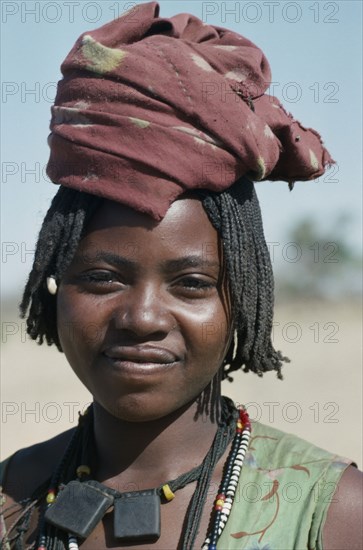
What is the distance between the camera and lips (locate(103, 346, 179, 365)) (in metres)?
2.96

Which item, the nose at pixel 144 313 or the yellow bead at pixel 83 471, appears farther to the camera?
the yellow bead at pixel 83 471

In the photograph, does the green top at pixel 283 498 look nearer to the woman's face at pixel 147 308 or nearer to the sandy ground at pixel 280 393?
the woman's face at pixel 147 308

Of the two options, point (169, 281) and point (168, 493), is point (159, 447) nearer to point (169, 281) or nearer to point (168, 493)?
point (168, 493)

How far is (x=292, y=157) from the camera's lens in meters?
3.21

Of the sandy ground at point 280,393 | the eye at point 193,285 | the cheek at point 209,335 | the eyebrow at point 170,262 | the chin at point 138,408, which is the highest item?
the eyebrow at point 170,262

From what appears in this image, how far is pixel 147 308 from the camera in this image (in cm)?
292

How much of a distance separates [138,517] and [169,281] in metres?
0.68

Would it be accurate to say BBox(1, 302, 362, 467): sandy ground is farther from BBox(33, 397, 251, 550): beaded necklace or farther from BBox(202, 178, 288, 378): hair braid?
BBox(202, 178, 288, 378): hair braid

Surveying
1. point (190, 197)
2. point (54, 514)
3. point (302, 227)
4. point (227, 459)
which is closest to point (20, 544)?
point (54, 514)

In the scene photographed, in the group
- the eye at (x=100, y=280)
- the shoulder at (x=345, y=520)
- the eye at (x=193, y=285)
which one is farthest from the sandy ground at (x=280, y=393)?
Answer: the shoulder at (x=345, y=520)

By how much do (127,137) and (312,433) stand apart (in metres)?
6.73

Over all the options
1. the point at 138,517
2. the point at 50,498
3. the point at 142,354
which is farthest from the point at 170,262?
the point at 50,498

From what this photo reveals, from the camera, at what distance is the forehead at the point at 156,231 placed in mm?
2963

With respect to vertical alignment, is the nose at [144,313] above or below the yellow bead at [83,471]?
above
